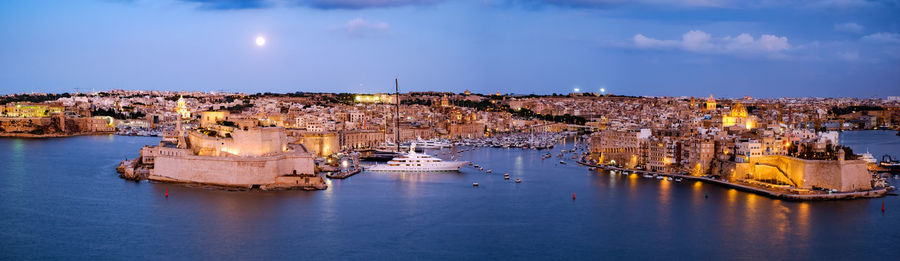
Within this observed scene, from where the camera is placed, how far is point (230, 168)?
48.1 ft

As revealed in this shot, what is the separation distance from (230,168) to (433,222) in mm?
5038

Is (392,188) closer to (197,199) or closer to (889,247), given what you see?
(197,199)

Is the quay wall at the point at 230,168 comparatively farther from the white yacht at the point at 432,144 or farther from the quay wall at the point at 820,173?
the white yacht at the point at 432,144

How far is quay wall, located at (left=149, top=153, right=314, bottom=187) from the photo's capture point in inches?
573

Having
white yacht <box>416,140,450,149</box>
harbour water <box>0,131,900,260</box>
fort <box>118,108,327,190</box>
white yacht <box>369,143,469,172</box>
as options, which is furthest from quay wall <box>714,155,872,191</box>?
white yacht <box>416,140,450,149</box>

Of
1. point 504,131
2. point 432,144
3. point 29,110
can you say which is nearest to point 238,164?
point 432,144

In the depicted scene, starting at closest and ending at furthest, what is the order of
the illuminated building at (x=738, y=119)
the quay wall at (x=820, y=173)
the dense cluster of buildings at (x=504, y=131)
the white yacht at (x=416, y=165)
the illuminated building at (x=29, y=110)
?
the quay wall at (x=820, y=173), the dense cluster of buildings at (x=504, y=131), the white yacht at (x=416, y=165), the illuminated building at (x=738, y=119), the illuminated building at (x=29, y=110)

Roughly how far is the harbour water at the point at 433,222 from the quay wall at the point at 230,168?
56 cm

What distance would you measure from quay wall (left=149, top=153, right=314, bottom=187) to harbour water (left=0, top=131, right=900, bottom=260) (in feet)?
1.83

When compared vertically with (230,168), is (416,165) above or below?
below

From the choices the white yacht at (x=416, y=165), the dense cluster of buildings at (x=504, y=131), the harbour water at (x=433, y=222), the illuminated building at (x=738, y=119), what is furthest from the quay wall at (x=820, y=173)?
the white yacht at (x=416, y=165)

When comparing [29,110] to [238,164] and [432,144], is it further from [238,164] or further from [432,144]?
[238,164]

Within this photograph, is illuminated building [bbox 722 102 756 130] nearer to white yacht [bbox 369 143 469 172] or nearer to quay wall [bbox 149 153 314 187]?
white yacht [bbox 369 143 469 172]

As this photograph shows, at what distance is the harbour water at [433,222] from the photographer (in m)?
9.99
